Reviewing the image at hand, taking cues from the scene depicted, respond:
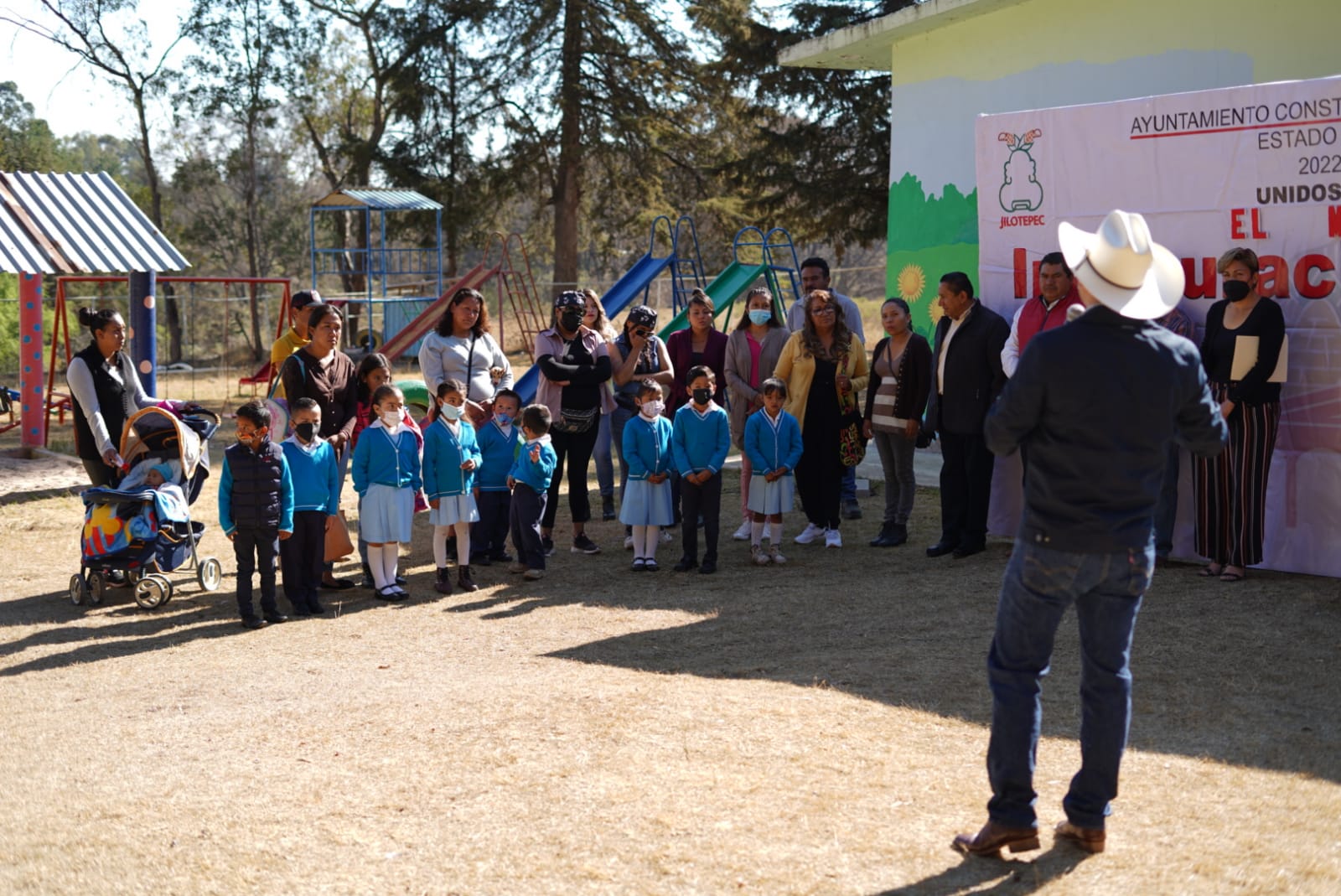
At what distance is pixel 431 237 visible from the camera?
33094 millimetres

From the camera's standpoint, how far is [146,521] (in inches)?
322

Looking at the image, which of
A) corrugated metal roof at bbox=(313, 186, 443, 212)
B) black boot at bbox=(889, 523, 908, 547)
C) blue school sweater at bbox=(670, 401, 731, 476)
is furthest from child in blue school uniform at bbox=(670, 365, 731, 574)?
corrugated metal roof at bbox=(313, 186, 443, 212)

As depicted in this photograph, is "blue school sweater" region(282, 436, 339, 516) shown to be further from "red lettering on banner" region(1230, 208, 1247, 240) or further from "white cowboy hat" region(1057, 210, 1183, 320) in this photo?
"red lettering on banner" region(1230, 208, 1247, 240)

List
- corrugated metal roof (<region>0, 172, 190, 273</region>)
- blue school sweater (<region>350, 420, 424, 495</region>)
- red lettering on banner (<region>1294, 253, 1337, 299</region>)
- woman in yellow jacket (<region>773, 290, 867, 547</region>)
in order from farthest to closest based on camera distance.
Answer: corrugated metal roof (<region>0, 172, 190, 273</region>), woman in yellow jacket (<region>773, 290, 867, 547</region>), blue school sweater (<region>350, 420, 424, 495</region>), red lettering on banner (<region>1294, 253, 1337, 299</region>)

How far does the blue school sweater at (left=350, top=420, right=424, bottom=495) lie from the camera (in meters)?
8.02

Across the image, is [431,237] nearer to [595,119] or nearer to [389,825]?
[595,119]

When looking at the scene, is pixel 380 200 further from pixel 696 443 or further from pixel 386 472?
pixel 386 472

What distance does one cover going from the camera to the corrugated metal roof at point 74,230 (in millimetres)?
11898

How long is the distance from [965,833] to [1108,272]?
176 centimetres

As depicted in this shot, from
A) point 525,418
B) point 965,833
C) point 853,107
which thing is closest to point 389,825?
point 965,833

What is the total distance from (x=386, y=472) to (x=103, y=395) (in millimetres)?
2242

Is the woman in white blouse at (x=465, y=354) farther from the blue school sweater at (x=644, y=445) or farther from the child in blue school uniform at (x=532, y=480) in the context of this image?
the blue school sweater at (x=644, y=445)

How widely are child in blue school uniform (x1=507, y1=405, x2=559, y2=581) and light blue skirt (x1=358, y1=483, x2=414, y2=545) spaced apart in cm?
77

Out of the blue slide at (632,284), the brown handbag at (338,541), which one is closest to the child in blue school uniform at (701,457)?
the brown handbag at (338,541)
